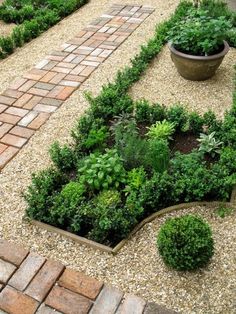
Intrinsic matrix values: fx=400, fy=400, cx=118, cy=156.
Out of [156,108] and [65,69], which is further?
[65,69]

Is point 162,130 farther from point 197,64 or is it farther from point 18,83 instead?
point 18,83

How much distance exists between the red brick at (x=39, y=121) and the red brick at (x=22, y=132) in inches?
3.1

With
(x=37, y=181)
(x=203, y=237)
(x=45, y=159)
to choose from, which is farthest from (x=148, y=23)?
(x=203, y=237)

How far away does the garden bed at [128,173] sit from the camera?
3539 mm

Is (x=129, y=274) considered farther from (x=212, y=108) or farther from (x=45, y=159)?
(x=212, y=108)

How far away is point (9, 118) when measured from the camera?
5.05 metres

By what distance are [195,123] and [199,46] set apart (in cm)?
143

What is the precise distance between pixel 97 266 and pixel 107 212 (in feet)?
1.50

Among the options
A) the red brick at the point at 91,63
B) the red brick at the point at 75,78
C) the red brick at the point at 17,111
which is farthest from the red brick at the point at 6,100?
the red brick at the point at 91,63

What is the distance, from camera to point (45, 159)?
14.6 feet

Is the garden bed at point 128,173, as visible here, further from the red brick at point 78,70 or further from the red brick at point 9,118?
the red brick at point 78,70

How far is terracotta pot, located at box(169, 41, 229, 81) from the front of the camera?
17.6 ft

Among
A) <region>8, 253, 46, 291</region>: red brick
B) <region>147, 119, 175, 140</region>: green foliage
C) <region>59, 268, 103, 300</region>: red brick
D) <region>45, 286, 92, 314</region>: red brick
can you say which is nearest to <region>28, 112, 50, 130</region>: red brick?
<region>147, 119, 175, 140</region>: green foliage

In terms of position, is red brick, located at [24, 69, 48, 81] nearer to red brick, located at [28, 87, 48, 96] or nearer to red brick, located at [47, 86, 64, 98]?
red brick, located at [28, 87, 48, 96]
